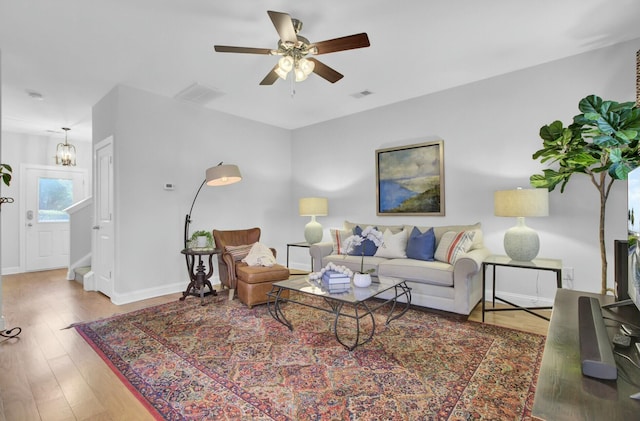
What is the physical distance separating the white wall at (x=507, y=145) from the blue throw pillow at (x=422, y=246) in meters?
0.57

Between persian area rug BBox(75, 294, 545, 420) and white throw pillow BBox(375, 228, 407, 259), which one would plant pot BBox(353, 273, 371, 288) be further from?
white throw pillow BBox(375, 228, 407, 259)

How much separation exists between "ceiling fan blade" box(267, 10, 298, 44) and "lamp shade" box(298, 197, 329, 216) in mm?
2846

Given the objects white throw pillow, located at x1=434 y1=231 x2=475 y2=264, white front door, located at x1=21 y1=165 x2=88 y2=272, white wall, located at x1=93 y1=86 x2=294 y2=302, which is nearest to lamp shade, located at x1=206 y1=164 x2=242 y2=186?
white wall, located at x1=93 y1=86 x2=294 y2=302

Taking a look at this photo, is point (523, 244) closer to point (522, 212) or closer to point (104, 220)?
point (522, 212)

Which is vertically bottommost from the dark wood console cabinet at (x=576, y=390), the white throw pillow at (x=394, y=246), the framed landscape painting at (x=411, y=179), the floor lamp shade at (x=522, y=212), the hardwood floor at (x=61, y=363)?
the hardwood floor at (x=61, y=363)

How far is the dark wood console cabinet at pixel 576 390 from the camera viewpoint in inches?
32.5

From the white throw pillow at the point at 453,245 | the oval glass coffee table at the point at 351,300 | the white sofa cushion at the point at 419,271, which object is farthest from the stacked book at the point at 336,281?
the white throw pillow at the point at 453,245

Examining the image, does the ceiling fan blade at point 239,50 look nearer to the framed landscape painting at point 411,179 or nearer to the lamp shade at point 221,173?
the lamp shade at point 221,173

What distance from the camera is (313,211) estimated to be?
16.2ft

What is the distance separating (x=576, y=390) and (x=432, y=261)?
8.78 ft

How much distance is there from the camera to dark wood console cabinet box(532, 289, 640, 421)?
826mm

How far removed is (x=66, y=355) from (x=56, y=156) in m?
4.78

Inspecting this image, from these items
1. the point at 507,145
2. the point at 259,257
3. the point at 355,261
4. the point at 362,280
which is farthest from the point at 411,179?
the point at 259,257

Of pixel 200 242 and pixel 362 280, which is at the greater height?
pixel 200 242
